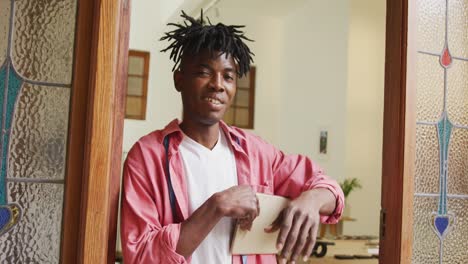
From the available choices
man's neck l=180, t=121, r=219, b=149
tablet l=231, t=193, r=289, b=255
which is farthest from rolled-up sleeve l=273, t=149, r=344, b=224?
man's neck l=180, t=121, r=219, b=149

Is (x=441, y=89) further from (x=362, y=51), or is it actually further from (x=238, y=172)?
(x=362, y=51)

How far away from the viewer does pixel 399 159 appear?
1785mm

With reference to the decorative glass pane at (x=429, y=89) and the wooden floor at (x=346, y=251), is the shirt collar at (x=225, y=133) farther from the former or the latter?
the wooden floor at (x=346, y=251)

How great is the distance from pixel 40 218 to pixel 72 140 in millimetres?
217

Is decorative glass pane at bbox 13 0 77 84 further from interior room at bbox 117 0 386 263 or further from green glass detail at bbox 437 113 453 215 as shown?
Answer: interior room at bbox 117 0 386 263

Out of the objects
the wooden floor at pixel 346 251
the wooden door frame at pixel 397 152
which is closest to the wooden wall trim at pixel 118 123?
the wooden door frame at pixel 397 152

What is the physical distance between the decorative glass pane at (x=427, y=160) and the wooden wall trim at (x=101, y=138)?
1011mm

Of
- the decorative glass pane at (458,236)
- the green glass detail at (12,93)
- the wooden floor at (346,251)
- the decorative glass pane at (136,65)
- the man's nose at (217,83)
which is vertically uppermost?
the decorative glass pane at (136,65)

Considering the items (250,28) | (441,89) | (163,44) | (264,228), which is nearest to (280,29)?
(250,28)

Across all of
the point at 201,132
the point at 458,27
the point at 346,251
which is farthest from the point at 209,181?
the point at 346,251

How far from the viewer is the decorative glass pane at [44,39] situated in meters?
1.42

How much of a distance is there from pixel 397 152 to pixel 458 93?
1.20 ft

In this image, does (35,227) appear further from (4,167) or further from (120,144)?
(120,144)

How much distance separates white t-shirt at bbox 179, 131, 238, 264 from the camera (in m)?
1.48
